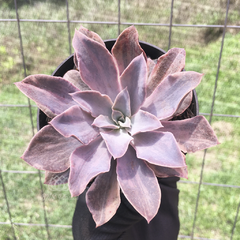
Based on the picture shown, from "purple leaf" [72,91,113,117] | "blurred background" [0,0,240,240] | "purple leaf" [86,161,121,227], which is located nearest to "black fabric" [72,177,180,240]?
"purple leaf" [86,161,121,227]

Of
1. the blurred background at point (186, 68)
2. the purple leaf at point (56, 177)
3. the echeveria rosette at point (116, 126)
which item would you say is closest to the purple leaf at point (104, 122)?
the echeveria rosette at point (116, 126)

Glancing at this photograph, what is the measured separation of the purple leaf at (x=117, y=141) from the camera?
16.8 inches

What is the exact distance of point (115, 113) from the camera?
1.61ft

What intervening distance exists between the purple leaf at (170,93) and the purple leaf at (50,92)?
14 cm

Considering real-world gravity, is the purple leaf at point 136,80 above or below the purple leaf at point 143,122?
above

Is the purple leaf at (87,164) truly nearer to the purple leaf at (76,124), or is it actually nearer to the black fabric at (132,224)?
the purple leaf at (76,124)

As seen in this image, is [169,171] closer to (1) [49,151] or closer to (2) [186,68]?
(1) [49,151]

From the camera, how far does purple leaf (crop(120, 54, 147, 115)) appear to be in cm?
44

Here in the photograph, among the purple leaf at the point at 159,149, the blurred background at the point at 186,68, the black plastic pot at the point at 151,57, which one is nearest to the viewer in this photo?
the purple leaf at the point at 159,149

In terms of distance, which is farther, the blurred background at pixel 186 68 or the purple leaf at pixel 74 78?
the blurred background at pixel 186 68

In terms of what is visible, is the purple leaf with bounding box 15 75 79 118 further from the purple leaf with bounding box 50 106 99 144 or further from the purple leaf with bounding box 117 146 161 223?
the purple leaf with bounding box 117 146 161 223

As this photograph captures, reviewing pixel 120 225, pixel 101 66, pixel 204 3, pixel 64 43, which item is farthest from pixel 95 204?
pixel 204 3

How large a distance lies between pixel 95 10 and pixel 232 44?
72cm

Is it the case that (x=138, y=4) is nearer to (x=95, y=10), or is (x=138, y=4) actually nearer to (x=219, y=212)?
(x=95, y=10)
